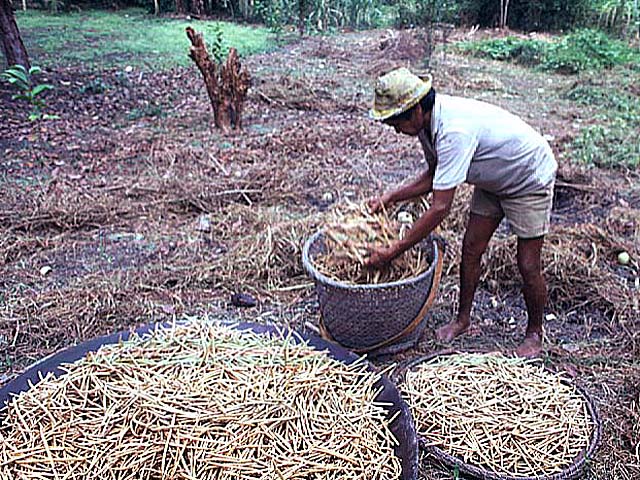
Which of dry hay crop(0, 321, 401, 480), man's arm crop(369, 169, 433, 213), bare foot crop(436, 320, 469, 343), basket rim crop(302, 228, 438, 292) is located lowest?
bare foot crop(436, 320, 469, 343)

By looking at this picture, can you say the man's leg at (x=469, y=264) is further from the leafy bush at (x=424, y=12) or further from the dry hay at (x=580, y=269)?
the leafy bush at (x=424, y=12)

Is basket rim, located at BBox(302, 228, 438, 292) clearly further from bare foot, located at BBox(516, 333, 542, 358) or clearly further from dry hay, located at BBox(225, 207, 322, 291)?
dry hay, located at BBox(225, 207, 322, 291)

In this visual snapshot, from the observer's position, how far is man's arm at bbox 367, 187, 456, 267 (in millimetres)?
2305

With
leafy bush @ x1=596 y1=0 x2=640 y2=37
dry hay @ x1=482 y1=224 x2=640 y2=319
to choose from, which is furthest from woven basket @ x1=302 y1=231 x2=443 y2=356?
leafy bush @ x1=596 y1=0 x2=640 y2=37

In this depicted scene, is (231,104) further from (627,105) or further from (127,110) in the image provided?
(627,105)

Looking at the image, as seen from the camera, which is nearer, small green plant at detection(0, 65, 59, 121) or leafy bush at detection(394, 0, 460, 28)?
small green plant at detection(0, 65, 59, 121)

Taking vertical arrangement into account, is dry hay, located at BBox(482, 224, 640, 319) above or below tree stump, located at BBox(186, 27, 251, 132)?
below

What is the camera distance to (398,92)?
88.1 inches

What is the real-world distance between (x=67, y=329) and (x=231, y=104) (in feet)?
12.7

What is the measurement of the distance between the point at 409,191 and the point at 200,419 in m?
1.60

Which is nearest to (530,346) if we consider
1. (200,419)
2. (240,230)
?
(200,419)

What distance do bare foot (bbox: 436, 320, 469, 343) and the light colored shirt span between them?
31.7 inches

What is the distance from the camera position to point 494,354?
274cm

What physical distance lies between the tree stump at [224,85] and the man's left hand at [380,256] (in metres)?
4.16
